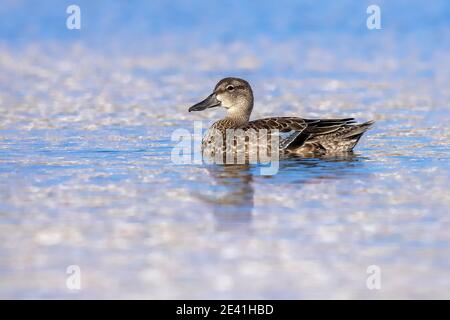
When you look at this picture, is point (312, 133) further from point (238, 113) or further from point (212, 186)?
point (212, 186)

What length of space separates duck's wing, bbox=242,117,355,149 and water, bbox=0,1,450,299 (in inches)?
16.7

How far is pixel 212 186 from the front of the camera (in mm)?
9953

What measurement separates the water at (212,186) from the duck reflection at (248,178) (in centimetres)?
2

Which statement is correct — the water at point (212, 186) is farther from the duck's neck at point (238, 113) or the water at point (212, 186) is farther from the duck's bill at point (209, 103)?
the duck's neck at point (238, 113)

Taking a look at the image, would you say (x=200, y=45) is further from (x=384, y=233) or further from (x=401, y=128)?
(x=384, y=233)

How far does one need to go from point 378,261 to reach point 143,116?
7.85 m

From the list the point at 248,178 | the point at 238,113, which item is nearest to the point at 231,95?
the point at 238,113

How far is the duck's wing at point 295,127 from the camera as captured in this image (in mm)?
11812

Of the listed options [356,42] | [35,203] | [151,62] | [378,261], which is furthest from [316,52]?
[378,261]

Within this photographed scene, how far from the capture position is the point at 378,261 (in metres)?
7.39

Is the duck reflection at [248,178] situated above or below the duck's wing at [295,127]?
below

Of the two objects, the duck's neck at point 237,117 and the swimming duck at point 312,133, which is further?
the duck's neck at point 237,117

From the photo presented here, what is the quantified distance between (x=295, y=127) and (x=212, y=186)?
2.22 m

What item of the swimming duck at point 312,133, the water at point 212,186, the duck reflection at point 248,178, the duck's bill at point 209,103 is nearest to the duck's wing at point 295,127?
the swimming duck at point 312,133
